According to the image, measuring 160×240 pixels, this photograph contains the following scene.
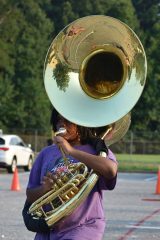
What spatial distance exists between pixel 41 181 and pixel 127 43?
99cm

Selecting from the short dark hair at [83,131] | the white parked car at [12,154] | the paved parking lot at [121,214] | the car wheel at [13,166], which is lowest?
the car wheel at [13,166]

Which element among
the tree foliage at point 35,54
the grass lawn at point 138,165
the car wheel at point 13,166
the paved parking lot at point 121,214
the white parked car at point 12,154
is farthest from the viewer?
the tree foliage at point 35,54

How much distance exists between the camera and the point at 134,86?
14.4ft

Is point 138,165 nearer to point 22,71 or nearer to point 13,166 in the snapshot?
point 13,166

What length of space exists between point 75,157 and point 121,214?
813cm

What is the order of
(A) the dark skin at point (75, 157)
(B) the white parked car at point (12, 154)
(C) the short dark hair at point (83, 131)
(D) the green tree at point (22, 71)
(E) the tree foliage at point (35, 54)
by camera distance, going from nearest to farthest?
(A) the dark skin at point (75, 157), (C) the short dark hair at point (83, 131), (B) the white parked car at point (12, 154), (D) the green tree at point (22, 71), (E) the tree foliage at point (35, 54)

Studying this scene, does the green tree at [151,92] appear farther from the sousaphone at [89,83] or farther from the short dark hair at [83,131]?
the short dark hair at [83,131]

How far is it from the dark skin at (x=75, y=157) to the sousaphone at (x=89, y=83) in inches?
1.6

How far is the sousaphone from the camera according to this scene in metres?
4.06

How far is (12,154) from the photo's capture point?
2566 cm

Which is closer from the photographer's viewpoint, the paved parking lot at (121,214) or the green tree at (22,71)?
the paved parking lot at (121,214)

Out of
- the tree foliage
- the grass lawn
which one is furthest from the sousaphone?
the tree foliage

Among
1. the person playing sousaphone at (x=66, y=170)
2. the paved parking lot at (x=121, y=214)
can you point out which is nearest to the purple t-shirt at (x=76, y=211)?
the person playing sousaphone at (x=66, y=170)

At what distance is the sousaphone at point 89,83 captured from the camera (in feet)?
13.3
